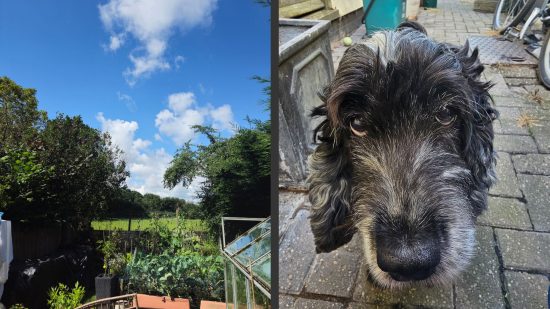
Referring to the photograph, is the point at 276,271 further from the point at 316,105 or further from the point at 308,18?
the point at 308,18

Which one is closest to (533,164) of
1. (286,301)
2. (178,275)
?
(286,301)

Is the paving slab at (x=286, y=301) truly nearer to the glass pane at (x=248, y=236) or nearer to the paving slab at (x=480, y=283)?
the glass pane at (x=248, y=236)

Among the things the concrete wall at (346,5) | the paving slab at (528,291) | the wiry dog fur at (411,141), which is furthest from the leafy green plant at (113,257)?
the paving slab at (528,291)

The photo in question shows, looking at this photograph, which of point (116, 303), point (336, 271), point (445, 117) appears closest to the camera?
point (445, 117)

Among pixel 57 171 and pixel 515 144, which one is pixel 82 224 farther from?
pixel 515 144

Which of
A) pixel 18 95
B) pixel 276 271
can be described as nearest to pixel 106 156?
pixel 18 95

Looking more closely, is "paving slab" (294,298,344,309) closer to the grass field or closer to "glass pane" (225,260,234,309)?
"glass pane" (225,260,234,309)
